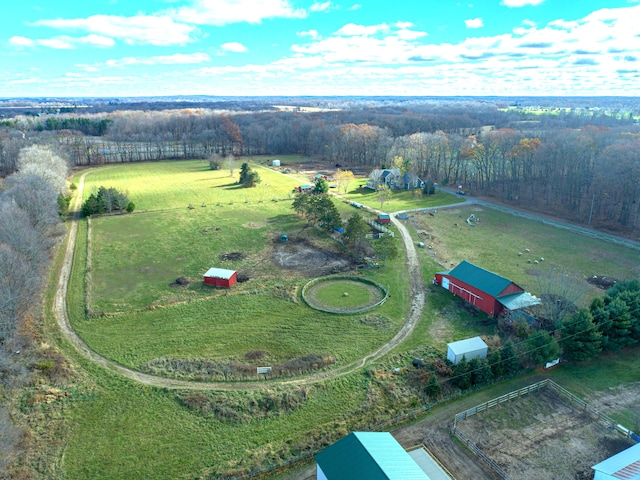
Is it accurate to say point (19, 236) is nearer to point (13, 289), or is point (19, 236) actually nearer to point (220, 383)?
point (13, 289)

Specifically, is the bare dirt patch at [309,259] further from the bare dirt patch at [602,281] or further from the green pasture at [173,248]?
the bare dirt patch at [602,281]

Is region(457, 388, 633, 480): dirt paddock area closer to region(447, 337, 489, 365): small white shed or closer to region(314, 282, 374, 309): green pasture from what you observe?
region(447, 337, 489, 365): small white shed

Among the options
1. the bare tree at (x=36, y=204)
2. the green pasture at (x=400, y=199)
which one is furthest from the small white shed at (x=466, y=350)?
the bare tree at (x=36, y=204)

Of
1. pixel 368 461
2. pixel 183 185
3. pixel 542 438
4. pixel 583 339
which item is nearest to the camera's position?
pixel 368 461

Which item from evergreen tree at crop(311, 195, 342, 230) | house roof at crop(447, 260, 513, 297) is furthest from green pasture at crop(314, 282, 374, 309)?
evergreen tree at crop(311, 195, 342, 230)

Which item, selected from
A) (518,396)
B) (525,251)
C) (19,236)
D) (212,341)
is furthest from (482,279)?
(19,236)

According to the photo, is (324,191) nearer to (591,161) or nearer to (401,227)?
(401,227)
